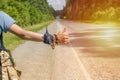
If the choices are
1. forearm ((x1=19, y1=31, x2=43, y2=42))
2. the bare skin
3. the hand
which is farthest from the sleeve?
the hand

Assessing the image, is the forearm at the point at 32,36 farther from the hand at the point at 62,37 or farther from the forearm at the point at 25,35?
the hand at the point at 62,37

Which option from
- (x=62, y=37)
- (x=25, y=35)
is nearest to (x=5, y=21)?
(x=25, y=35)

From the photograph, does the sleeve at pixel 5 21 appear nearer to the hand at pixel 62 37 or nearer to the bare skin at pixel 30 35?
the bare skin at pixel 30 35

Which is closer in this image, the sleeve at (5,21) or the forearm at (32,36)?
the sleeve at (5,21)

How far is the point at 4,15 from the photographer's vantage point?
3760mm

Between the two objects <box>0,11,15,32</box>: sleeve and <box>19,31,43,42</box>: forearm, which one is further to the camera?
<box>19,31,43,42</box>: forearm

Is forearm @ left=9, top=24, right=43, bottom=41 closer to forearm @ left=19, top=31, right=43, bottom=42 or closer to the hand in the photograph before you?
forearm @ left=19, top=31, right=43, bottom=42

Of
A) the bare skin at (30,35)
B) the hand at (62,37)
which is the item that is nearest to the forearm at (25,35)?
the bare skin at (30,35)

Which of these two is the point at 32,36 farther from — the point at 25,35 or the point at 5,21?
the point at 5,21

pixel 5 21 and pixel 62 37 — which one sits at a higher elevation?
pixel 5 21

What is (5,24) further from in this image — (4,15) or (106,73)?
(106,73)

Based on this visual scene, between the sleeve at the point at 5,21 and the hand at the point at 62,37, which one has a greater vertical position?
the sleeve at the point at 5,21

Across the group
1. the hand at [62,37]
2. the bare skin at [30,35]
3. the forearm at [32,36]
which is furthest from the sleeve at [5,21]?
the hand at [62,37]

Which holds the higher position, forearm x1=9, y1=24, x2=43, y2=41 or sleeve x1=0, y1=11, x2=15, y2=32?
sleeve x1=0, y1=11, x2=15, y2=32
